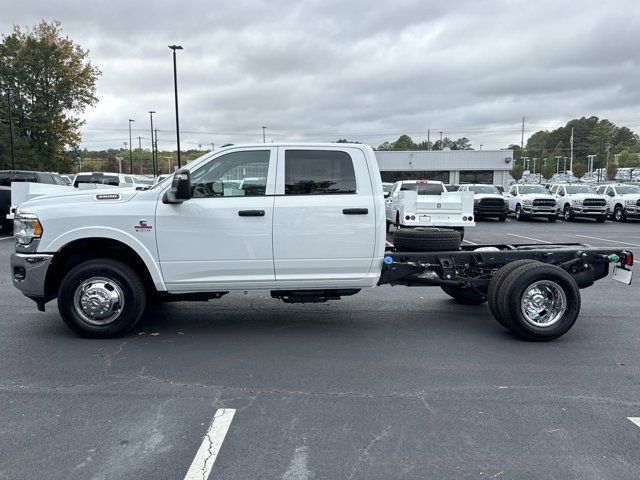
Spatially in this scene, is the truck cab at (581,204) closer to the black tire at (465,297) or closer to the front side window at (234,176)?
the black tire at (465,297)

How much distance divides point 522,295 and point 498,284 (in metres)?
0.30

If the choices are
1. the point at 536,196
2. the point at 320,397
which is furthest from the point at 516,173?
the point at 320,397

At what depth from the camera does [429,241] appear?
21.2 ft

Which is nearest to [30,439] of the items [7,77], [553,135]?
[7,77]

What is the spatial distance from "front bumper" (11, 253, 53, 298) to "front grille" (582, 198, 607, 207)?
2531 cm

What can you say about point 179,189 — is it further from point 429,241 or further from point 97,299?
point 429,241

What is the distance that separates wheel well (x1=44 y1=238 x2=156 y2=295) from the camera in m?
5.80

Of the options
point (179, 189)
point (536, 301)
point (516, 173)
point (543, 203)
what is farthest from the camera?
point (516, 173)

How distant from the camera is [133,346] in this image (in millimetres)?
5633

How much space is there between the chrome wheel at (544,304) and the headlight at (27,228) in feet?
17.5

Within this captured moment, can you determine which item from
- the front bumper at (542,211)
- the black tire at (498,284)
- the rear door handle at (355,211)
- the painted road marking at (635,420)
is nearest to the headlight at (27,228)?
the rear door handle at (355,211)

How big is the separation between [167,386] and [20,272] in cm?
239

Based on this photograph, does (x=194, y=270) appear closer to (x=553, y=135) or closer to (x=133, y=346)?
(x=133, y=346)

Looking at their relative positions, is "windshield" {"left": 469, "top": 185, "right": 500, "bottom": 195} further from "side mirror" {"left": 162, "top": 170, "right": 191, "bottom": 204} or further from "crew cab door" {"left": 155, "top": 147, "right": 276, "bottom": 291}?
"side mirror" {"left": 162, "top": 170, "right": 191, "bottom": 204}
